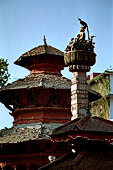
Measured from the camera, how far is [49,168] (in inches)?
434

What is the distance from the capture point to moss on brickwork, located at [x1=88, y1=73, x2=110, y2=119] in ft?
117

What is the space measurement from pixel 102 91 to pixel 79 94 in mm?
17268

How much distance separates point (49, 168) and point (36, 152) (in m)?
11.0

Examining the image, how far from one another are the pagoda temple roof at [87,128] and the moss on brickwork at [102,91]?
23.8 m

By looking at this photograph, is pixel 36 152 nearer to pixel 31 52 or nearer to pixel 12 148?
pixel 12 148

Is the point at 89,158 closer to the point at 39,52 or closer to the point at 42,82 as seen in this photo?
the point at 42,82

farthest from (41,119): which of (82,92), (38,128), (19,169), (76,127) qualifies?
(76,127)

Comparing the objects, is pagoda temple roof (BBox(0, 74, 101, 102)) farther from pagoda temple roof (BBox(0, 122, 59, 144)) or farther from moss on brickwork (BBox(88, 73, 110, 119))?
moss on brickwork (BBox(88, 73, 110, 119))

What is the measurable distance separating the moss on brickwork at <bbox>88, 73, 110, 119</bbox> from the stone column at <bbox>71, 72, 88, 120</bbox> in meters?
16.0

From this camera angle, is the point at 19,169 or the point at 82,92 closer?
the point at 82,92

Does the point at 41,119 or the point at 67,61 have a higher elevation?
the point at 67,61

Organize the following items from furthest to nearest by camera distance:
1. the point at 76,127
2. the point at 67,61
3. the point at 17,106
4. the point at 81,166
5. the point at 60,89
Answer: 1. the point at 17,106
2. the point at 60,89
3. the point at 67,61
4. the point at 76,127
5. the point at 81,166

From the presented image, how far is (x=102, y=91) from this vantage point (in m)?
36.4

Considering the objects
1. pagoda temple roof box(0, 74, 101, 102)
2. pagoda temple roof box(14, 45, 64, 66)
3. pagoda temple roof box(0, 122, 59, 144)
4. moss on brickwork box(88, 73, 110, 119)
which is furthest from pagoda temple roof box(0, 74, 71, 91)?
moss on brickwork box(88, 73, 110, 119)
